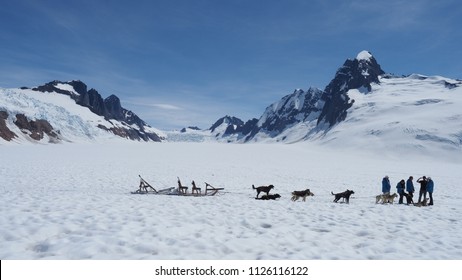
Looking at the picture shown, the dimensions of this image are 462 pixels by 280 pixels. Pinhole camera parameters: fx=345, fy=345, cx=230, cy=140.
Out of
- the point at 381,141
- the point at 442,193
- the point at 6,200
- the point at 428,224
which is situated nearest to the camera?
the point at 428,224

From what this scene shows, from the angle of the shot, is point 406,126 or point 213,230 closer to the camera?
point 213,230

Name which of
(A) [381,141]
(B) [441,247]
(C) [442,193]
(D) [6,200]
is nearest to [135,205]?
(D) [6,200]

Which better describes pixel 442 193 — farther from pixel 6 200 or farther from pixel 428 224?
pixel 6 200

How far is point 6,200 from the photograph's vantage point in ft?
52.2

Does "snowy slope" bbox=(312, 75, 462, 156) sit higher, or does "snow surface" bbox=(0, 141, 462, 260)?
"snowy slope" bbox=(312, 75, 462, 156)

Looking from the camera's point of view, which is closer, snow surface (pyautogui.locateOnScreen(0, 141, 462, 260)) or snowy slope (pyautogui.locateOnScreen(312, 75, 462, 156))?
snow surface (pyautogui.locateOnScreen(0, 141, 462, 260))

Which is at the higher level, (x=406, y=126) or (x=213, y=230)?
(x=406, y=126)

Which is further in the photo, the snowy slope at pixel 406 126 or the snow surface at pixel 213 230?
the snowy slope at pixel 406 126

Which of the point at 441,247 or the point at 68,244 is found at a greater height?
the point at 441,247

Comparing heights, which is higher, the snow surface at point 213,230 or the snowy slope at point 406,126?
the snowy slope at point 406,126

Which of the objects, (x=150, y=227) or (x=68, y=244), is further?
(x=150, y=227)
